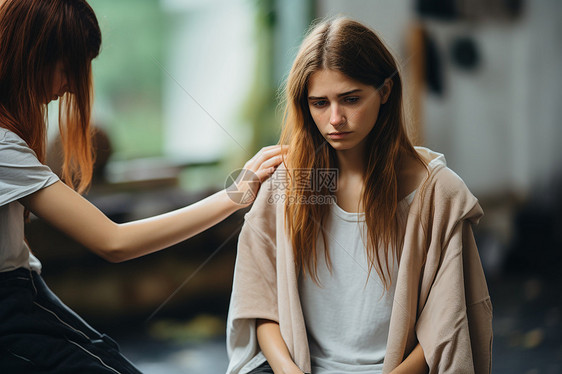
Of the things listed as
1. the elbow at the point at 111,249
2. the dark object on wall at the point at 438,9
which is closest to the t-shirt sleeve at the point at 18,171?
the elbow at the point at 111,249

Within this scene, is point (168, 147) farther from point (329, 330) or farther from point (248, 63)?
point (329, 330)

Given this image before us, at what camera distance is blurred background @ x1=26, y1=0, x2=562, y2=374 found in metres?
2.06

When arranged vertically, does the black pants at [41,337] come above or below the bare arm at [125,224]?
below

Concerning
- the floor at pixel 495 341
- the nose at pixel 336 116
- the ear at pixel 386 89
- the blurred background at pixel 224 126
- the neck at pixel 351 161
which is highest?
the ear at pixel 386 89

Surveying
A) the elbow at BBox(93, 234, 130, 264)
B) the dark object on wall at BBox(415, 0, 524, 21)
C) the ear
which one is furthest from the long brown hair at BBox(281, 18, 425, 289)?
the dark object on wall at BBox(415, 0, 524, 21)

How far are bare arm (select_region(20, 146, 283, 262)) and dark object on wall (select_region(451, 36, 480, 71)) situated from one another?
2.12m

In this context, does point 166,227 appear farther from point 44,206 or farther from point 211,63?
point 211,63

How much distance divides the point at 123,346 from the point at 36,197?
1320 mm

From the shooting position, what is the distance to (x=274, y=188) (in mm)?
942

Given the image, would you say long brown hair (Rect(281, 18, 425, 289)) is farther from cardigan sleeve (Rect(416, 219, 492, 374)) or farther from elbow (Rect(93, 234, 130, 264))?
elbow (Rect(93, 234, 130, 264))

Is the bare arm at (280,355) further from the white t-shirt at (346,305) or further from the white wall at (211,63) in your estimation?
the white wall at (211,63)

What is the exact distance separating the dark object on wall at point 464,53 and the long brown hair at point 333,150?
2094 millimetres

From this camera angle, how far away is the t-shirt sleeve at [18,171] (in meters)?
0.78

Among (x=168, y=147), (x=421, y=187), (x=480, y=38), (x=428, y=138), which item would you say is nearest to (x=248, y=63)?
(x=168, y=147)
